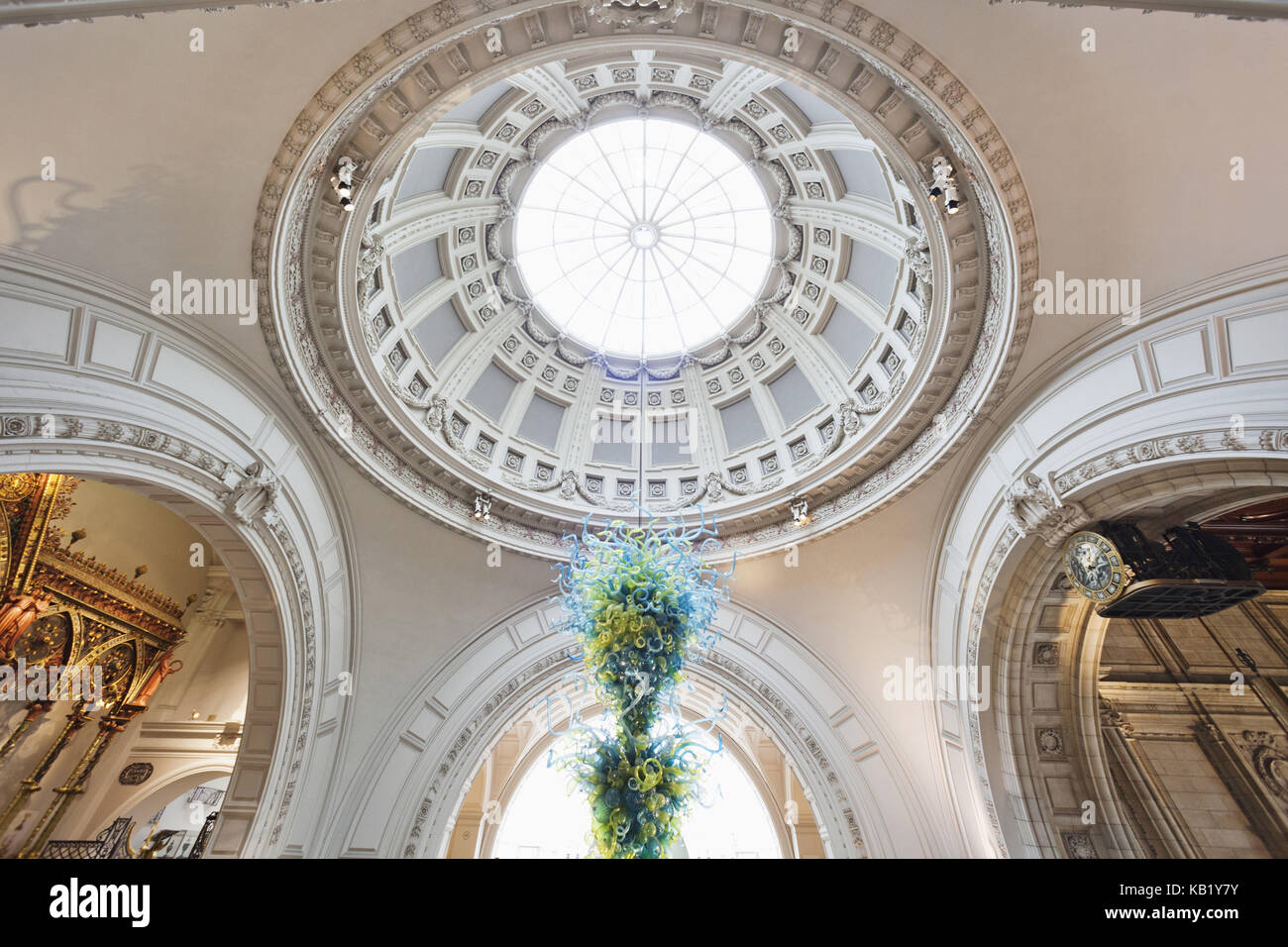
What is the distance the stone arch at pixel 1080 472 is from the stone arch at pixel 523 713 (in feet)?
4.35

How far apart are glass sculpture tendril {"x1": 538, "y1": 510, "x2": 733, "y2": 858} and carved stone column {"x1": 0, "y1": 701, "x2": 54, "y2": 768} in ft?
42.5

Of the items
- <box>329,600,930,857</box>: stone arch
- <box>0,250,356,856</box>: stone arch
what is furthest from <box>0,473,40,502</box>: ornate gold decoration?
<box>329,600,930,857</box>: stone arch

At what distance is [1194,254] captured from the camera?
568 centimetres

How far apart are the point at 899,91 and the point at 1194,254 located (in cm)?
337

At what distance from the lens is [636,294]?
14.8 metres

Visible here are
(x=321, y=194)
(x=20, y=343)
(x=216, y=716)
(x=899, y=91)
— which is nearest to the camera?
(x=20, y=343)

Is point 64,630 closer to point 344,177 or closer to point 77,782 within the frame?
point 77,782

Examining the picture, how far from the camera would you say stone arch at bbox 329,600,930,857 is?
32.1 feet

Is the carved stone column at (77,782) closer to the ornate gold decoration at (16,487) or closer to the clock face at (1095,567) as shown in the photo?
the ornate gold decoration at (16,487)

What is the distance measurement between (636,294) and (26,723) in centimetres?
1522

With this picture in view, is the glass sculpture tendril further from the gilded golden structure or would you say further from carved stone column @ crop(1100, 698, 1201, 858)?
the gilded golden structure

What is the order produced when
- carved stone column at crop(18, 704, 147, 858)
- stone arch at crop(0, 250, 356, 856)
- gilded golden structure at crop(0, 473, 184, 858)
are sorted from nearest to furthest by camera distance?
stone arch at crop(0, 250, 356, 856) < gilded golden structure at crop(0, 473, 184, 858) < carved stone column at crop(18, 704, 147, 858)
